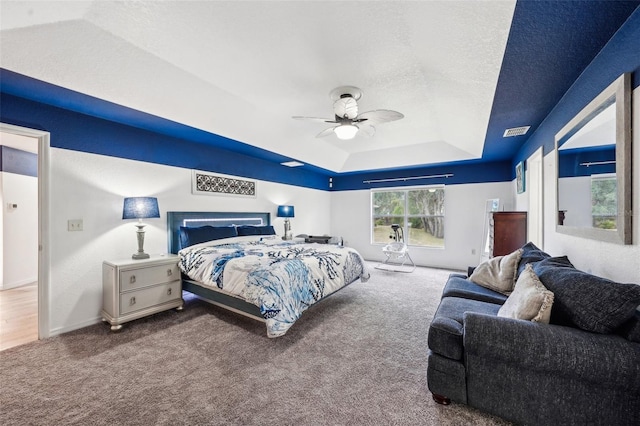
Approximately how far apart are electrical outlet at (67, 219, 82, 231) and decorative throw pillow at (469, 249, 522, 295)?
4435mm

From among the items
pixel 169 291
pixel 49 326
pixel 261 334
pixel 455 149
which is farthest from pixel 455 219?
pixel 49 326

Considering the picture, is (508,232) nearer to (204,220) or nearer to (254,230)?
(254,230)

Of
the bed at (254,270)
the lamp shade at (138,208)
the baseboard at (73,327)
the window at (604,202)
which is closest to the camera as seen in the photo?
the window at (604,202)

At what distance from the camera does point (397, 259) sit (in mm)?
6422

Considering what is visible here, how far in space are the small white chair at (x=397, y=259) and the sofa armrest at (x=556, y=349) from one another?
407 cm

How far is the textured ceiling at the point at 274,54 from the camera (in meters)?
1.72

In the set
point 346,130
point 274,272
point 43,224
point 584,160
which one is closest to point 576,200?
point 584,160

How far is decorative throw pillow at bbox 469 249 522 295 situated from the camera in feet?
7.91

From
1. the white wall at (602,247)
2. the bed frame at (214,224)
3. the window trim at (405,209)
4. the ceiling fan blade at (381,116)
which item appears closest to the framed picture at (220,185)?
the bed frame at (214,224)

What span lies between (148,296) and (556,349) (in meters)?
3.64

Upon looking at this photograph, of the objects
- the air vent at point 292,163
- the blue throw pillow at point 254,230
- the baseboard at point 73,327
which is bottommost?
the baseboard at point 73,327

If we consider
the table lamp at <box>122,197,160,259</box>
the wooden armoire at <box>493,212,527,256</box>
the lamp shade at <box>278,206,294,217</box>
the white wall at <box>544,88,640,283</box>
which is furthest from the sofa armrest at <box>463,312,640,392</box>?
the lamp shade at <box>278,206,294,217</box>

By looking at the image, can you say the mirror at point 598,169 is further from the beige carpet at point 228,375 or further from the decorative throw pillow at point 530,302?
the beige carpet at point 228,375

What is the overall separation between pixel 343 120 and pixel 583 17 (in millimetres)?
1934
